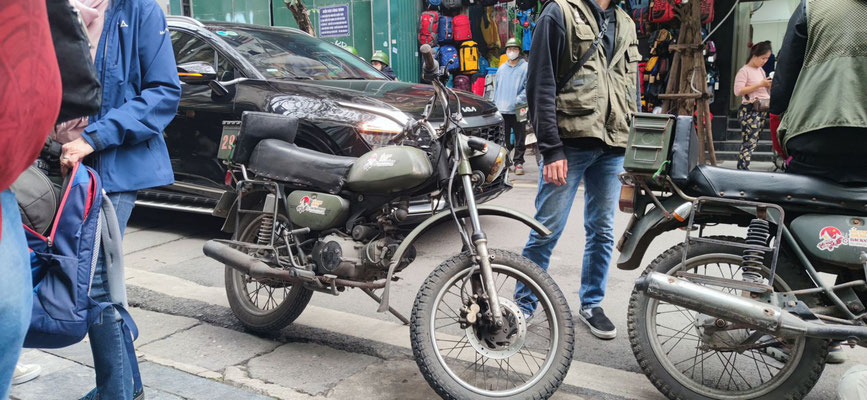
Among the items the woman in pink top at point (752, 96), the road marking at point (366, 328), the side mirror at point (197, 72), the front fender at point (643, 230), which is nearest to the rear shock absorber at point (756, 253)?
the front fender at point (643, 230)

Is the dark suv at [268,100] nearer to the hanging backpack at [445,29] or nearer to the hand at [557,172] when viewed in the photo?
the hand at [557,172]

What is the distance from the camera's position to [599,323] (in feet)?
12.6

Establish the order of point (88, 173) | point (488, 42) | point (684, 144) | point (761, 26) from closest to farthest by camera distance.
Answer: point (88, 173), point (684, 144), point (761, 26), point (488, 42)

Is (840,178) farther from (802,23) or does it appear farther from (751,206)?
(802,23)

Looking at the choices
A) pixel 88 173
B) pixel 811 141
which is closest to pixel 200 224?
pixel 88 173

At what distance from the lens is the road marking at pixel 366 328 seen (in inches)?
126

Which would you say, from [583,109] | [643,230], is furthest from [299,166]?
[643,230]

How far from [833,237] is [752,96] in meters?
7.68

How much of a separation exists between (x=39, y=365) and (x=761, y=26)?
37.6 feet

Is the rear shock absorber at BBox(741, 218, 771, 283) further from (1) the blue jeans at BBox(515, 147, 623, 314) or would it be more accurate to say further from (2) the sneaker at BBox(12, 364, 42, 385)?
(2) the sneaker at BBox(12, 364, 42, 385)

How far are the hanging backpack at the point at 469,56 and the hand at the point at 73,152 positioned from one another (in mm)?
11313

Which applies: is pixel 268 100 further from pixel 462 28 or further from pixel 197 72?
pixel 462 28

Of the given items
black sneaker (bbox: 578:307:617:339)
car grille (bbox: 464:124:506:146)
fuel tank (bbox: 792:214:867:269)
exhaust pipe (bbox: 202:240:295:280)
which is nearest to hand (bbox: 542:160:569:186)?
black sneaker (bbox: 578:307:617:339)

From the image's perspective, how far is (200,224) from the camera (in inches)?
266
